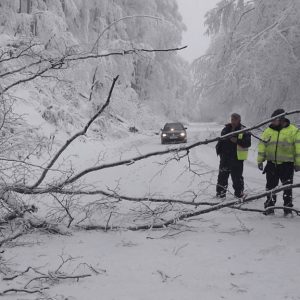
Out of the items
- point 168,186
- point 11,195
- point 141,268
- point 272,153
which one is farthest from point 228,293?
point 168,186

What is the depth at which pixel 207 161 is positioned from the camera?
582 inches

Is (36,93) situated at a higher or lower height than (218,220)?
higher

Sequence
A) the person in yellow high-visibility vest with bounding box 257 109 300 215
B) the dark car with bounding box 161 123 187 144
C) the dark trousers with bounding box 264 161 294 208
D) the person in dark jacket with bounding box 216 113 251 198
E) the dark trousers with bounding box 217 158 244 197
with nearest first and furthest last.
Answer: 1. the person in yellow high-visibility vest with bounding box 257 109 300 215
2. the dark trousers with bounding box 264 161 294 208
3. the person in dark jacket with bounding box 216 113 251 198
4. the dark trousers with bounding box 217 158 244 197
5. the dark car with bounding box 161 123 187 144

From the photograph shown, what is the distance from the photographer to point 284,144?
664 cm

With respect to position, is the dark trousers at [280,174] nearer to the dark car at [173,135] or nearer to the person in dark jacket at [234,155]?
the person in dark jacket at [234,155]

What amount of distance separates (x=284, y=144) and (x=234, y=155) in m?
1.47

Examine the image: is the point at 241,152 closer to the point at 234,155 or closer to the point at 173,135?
the point at 234,155

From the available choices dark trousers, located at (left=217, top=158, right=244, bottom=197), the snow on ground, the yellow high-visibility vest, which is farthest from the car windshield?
the snow on ground

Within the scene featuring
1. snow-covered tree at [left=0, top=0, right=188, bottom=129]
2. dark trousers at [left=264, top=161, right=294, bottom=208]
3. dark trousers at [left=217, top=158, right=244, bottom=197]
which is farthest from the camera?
snow-covered tree at [left=0, top=0, right=188, bottom=129]

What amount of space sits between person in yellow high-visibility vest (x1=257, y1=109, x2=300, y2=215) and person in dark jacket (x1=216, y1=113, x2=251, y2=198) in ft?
2.83

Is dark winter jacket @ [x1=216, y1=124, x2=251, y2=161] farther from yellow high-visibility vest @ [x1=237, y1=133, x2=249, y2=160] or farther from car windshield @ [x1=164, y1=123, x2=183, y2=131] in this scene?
car windshield @ [x1=164, y1=123, x2=183, y2=131]

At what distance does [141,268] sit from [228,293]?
982 millimetres

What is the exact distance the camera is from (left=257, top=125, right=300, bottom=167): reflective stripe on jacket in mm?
6586

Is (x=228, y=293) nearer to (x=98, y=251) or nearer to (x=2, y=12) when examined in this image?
(x=98, y=251)
